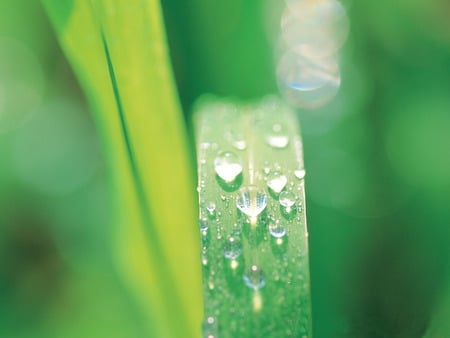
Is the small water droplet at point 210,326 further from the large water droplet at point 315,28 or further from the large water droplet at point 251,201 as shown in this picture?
the large water droplet at point 315,28

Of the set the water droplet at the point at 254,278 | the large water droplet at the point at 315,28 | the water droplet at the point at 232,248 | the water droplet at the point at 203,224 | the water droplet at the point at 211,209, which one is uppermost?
the large water droplet at the point at 315,28

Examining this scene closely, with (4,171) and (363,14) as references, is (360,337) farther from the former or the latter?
(4,171)

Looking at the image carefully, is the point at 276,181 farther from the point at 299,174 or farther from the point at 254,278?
the point at 254,278

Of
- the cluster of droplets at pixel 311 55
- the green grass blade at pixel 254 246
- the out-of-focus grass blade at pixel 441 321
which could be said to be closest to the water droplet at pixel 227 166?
the green grass blade at pixel 254 246

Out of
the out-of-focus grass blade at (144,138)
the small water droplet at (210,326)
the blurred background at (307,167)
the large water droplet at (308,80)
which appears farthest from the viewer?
the large water droplet at (308,80)

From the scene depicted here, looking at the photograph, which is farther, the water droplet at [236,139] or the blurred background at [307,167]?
the blurred background at [307,167]
